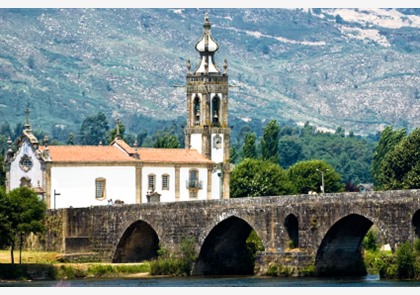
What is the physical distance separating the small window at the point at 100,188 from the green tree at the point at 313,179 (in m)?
22.2

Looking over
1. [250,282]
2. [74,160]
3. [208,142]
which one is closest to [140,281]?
[250,282]

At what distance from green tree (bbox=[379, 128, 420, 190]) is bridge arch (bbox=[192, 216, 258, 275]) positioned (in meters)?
31.3

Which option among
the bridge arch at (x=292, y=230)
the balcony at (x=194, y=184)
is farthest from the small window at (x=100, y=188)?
the bridge arch at (x=292, y=230)

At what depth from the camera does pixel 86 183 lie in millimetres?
153250

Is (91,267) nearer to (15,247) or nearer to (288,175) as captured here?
(15,247)

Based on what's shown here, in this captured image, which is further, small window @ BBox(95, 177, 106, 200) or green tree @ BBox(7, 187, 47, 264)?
small window @ BBox(95, 177, 106, 200)

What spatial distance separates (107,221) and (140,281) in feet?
50.3

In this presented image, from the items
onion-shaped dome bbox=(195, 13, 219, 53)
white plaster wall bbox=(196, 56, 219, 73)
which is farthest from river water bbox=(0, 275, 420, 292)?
onion-shaped dome bbox=(195, 13, 219, 53)

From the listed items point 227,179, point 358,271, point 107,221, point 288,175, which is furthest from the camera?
point 288,175

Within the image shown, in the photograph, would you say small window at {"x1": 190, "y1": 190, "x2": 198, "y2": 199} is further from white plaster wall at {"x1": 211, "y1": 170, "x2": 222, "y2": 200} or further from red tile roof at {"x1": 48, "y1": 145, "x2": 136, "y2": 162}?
red tile roof at {"x1": 48, "y1": 145, "x2": 136, "y2": 162}

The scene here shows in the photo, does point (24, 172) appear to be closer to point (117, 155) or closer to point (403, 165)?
point (117, 155)

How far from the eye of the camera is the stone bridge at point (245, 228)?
12238cm

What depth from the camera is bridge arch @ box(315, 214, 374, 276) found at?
12700 cm

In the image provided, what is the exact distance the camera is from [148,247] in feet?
469
